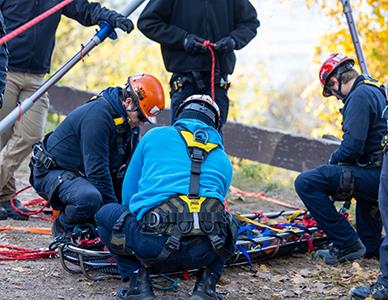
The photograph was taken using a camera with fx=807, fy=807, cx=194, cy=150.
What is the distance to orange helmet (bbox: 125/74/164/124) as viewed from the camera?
22.2 ft

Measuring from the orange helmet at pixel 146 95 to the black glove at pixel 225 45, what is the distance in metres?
1.41

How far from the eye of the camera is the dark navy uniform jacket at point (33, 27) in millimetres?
7766

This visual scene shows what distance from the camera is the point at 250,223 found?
24.2 feet

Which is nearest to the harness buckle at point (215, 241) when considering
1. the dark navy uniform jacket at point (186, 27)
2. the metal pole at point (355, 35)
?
the dark navy uniform jacket at point (186, 27)

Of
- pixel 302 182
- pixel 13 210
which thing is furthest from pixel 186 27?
pixel 13 210

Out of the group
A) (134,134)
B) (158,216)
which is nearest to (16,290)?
(158,216)

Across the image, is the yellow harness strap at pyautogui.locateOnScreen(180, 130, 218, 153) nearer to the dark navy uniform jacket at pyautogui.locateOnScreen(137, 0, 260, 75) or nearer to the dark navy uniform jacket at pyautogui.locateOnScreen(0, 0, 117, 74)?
the dark navy uniform jacket at pyautogui.locateOnScreen(0, 0, 117, 74)

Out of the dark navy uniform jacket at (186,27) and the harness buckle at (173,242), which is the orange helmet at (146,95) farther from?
the harness buckle at (173,242)

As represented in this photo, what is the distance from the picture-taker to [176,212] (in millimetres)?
5535

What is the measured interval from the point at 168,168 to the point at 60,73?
5.80 ft

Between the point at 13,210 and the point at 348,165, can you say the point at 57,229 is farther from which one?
the point at 348,165

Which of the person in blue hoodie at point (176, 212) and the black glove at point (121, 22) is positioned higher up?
the black glove at point (121, 22)

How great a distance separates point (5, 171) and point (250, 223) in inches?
99.9

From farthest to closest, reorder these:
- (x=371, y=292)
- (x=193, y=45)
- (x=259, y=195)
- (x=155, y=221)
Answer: (x=259, y=195), (x=193, y=45), (x=371, y=292), (x=155, y=221)
